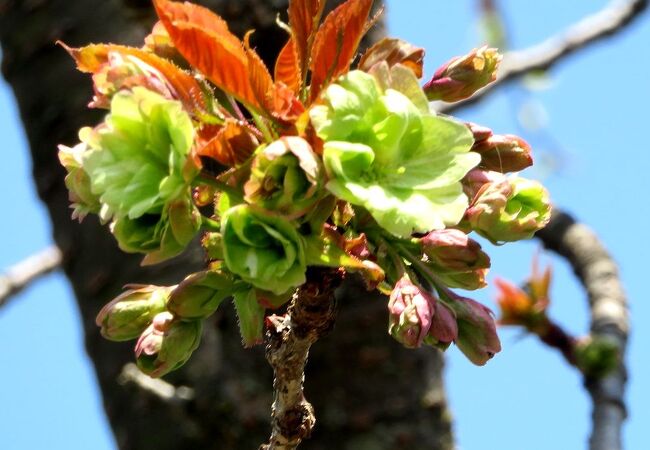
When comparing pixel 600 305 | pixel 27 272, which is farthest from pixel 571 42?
pixel 27 272

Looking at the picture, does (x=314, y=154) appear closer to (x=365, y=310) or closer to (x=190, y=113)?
(x=190, y=113)

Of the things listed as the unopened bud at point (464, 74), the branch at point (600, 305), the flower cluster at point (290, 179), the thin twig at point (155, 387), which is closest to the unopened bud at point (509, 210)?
the flower cluster at point (290, 179)

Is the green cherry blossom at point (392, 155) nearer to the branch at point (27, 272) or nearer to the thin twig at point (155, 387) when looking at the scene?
the thin twig at point (155, 387)

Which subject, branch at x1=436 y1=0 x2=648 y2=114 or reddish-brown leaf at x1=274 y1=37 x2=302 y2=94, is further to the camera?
branch at x1=436 y1=0 x2=648 y2=114

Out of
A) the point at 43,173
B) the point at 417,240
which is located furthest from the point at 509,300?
the point at 417,240

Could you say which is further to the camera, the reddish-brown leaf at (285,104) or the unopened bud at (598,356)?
the unopened bud at (598,356)

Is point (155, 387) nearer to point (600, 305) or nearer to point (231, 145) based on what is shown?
point (600, 305)

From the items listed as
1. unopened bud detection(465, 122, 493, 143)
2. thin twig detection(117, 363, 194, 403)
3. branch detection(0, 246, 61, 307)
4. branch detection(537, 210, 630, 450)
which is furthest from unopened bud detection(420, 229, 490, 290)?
branch detection(0, 246, 61, 307)

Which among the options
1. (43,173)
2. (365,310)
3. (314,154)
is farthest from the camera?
(43,173)

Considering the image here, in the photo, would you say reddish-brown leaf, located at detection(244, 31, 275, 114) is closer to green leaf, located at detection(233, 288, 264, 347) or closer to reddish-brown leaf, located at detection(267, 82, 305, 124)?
reddish-brown leaf, located at detection(267, 82, 305, 124)
